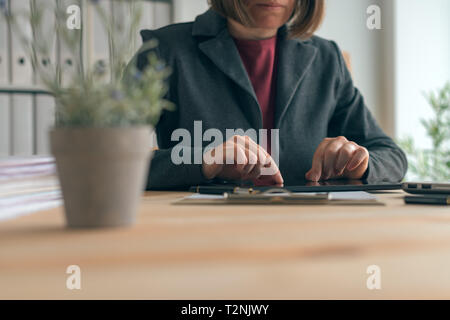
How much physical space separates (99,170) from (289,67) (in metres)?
1.02

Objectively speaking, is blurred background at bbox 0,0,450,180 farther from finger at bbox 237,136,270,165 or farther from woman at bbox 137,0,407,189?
finger at bbox 237,136,270,165

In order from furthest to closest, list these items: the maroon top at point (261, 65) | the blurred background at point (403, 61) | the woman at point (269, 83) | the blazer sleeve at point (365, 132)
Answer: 1. the blurred background at point (403, 61)
2. the maroon top at point (261, 65)
3. the woman at point (269, 83)
4. the blazer sleeve at point (365, 132)

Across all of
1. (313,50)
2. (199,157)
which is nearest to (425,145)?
(313,50)

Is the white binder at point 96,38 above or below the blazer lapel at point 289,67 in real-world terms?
above

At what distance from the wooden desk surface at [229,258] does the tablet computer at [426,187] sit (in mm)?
232

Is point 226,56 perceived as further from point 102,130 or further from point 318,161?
point 102,130

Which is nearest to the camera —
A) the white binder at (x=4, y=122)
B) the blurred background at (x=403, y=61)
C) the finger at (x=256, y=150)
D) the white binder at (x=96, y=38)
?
the finger at (x=256, y=150)

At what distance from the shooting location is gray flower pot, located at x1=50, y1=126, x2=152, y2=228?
36 centimetres

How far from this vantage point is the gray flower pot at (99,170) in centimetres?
36

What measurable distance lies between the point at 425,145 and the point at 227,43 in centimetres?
229

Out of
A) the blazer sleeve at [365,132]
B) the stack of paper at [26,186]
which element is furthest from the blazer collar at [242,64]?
the stack of paper at [26,186]

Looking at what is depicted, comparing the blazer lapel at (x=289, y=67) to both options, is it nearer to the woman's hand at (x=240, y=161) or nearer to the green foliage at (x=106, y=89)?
the woman's hand at (x=240, y=161)

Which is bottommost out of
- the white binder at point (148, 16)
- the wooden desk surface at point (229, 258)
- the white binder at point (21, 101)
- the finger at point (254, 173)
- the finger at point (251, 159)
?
the wooden desk surface at point (229, 258)

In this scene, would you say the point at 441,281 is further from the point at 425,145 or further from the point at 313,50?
the point at 425,145
